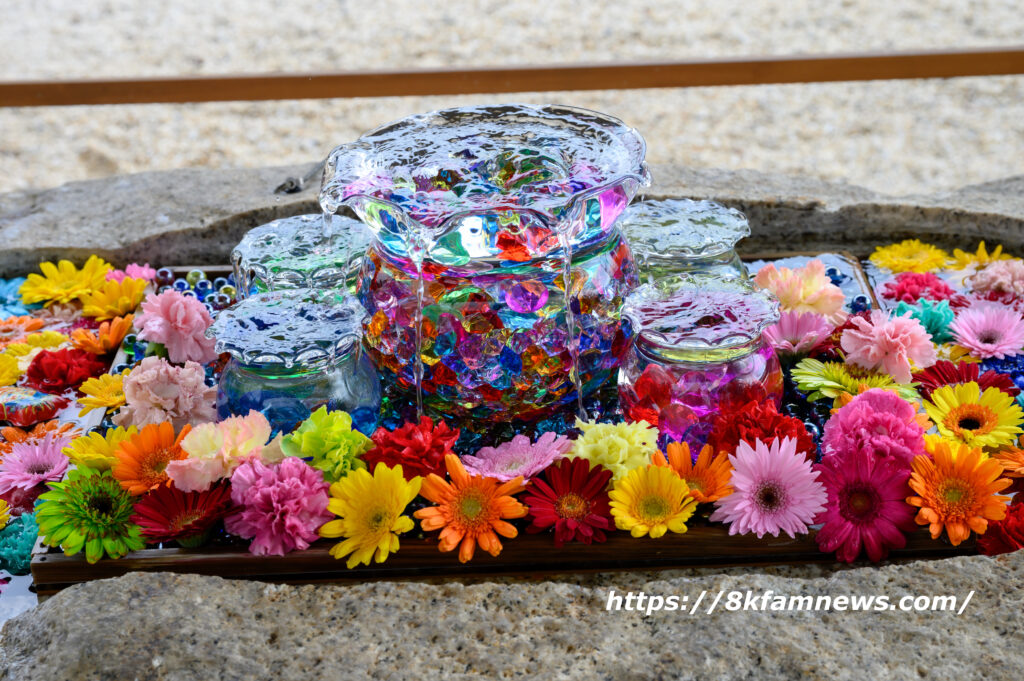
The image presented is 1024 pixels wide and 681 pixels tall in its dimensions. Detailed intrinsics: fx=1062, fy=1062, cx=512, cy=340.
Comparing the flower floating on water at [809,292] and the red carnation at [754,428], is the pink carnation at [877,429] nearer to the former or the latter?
the red carnation at [754,428]

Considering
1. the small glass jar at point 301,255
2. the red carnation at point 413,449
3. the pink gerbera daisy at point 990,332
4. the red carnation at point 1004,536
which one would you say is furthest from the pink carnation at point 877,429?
the small glass jar at point 301,255

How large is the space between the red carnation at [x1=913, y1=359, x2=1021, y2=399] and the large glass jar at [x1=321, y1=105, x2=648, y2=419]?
478 mm

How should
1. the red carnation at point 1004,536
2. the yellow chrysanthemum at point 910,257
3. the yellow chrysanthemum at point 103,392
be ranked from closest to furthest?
1. the red carnation at point 1004,536
2. the yellow chrysanthemum at point 103,392
3. the yellow chrysanthemum at point 910,257

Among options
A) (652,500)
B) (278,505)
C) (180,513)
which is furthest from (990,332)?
(180,513)

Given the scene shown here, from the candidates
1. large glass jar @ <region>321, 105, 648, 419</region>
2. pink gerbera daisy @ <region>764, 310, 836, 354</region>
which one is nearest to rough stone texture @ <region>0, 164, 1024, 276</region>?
pink gerbera daisy @ <region>764, 310, 836, 354</region>

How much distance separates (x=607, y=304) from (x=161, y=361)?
65 centimetres

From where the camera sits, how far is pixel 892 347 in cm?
160

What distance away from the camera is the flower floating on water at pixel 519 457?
1.38 metres

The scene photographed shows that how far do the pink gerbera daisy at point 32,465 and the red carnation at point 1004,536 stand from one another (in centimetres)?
127

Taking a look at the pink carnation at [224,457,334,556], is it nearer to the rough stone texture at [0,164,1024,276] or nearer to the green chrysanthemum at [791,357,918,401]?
the green chrysanthemum at [791,357,918,401]

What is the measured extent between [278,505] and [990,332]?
1188mm

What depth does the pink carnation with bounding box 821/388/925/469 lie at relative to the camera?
137 cm

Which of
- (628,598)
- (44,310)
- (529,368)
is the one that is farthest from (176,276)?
(628,598)

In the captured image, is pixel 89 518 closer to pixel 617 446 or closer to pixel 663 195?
pixel 617 446
